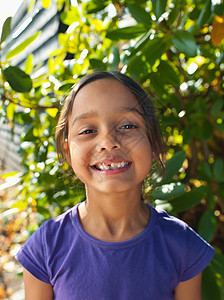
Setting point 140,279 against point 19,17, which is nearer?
point 140,279

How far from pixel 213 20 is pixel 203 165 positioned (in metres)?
0.56

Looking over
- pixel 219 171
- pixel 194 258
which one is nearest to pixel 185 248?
pixel 194 258

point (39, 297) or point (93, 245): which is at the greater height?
point (93, 245)

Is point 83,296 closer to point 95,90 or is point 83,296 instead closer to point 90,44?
point 95,90

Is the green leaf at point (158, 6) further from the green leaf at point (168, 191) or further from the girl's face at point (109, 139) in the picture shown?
the green leaf at point (168, 191)

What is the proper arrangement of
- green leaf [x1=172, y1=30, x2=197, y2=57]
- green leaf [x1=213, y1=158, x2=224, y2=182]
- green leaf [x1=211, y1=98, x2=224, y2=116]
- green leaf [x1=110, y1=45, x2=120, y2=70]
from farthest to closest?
1. green leaf [x1=211, y1=98, x2=224, y2=116]
2. green leaf [x1=213, y1=158, x2=224, y2=182]
3. green leaf [x1=110, y1=45, x2=120, y2=70]
4. green leaf [x1=172, y1=30, x2=197, y2=57]

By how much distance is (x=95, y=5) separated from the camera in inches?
60.1

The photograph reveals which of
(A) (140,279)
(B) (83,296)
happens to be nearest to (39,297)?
(B) (83,296)

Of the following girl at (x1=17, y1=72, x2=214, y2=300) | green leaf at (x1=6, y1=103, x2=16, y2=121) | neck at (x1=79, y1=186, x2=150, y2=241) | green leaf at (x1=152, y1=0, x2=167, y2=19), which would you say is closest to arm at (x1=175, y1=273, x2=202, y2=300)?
girl at (x1=17, y1=72, x2=214, y2=300)

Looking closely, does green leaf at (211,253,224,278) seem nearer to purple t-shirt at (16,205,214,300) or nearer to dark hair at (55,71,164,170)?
purple t-shirt at (16,205,214,300)

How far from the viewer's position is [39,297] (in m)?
0.94

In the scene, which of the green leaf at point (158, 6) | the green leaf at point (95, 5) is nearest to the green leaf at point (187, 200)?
the green leaf at point (158, 6)

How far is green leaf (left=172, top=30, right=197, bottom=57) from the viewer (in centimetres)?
110

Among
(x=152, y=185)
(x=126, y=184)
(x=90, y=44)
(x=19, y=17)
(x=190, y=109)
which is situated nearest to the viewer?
(x=126, y=184)
